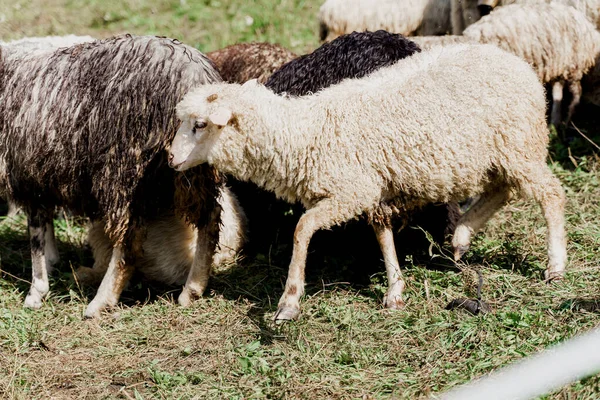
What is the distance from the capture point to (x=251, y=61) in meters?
7.01

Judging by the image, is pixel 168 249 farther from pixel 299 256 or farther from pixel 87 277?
pixel 299 256

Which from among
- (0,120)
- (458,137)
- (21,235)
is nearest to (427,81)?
(458,137)

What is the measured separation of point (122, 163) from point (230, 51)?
229 cm

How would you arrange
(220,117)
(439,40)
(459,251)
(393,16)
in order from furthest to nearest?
1. (393,16)
2. (439,40)
3. (459,251)
4. (220,117)

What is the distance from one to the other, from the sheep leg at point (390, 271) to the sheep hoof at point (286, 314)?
0.59 m

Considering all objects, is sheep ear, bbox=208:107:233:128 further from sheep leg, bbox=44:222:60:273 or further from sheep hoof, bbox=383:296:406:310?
sheep leg, bbox=44:222:60:273

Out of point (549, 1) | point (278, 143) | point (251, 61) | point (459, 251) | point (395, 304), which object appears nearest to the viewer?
point (278, 143)

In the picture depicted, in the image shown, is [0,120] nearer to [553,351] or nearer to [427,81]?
[427,81]

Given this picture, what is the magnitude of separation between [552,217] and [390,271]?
1.04m

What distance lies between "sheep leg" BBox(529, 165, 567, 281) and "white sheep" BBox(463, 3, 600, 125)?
2298 millimetres

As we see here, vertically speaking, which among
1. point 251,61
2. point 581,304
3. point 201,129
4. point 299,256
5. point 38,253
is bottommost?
point 38,253

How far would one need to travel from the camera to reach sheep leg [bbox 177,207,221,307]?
5.58 meters

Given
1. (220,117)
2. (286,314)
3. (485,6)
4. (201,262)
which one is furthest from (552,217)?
(485,6)

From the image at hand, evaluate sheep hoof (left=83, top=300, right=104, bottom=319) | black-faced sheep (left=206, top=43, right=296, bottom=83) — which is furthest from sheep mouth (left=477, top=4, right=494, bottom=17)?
sheep hoof (left=83, top=300, right=104, bottom=319)
